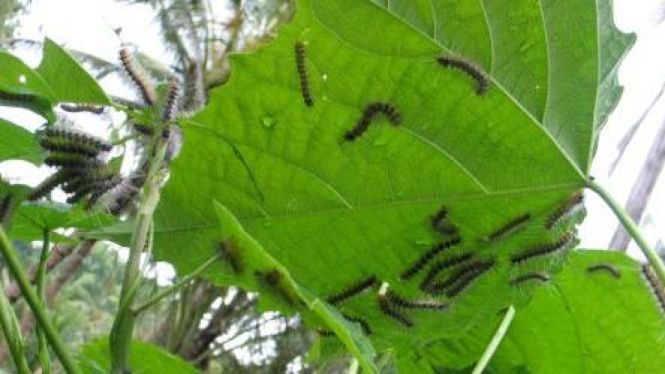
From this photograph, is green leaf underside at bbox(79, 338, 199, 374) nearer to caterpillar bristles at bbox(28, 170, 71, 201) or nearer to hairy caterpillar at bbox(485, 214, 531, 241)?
caterpillar bristles at bbox(28, 170, 71, 201)

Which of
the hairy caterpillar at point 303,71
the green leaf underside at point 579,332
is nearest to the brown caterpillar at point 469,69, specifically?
the hairy caterpillar at point 303,71

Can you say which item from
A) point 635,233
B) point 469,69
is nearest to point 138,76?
point 469,69

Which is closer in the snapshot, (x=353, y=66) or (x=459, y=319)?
(x=353, y=66)

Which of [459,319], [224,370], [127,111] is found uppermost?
[127,111]

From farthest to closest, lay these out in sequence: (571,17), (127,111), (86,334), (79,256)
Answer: (86,334)
(79,256)
(571,17)
(127,111)

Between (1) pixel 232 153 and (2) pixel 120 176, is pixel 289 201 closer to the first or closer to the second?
(1) pixel 232 153

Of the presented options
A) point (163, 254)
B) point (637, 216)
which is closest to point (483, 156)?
point (163, 254)

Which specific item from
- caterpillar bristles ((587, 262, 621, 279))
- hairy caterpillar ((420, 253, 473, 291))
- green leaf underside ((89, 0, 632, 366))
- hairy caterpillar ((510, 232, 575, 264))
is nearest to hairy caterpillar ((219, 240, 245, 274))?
green leaf underside ((89, 0, 632, 366))
